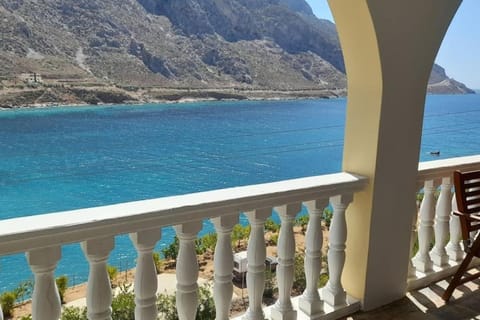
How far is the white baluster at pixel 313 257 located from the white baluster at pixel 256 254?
261mm

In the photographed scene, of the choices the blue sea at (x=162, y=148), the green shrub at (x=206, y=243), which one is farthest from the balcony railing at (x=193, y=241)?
the blue sea at (x=162, y=148)

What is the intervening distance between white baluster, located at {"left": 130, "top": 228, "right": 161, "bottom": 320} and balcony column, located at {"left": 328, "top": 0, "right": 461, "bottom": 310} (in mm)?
1053

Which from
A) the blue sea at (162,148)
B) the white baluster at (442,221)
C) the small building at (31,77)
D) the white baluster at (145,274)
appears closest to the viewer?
the white baluster at (145,274)

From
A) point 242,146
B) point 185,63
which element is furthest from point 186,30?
point 242,146

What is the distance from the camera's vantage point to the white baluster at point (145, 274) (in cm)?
139

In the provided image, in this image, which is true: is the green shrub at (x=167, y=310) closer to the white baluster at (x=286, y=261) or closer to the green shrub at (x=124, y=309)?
the green shrub at (x=124, y=309)

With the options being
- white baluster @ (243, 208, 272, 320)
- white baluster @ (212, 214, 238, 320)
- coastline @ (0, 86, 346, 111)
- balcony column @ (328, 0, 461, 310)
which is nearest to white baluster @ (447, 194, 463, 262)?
balcony column @ (328, 0, 461, 310)

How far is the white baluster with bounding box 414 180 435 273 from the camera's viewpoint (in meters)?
2.35

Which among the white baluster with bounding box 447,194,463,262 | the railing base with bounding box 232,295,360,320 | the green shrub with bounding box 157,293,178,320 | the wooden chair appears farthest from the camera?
the green shrub with bounding box 157,293,178,320

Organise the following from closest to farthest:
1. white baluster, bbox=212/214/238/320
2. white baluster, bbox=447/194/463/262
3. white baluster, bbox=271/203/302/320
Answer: white baluster, bbox=212/214/238/320, white baluster, bbox=271/203/302/320, white baluster, bbox=447/194/463/262

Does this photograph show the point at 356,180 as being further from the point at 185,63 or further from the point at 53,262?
the point at 185,63

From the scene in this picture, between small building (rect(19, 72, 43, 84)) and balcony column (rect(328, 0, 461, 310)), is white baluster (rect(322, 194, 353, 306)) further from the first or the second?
small building (rect(19, 72, 43, 84))

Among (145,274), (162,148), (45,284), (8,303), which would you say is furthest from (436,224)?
(162,148)

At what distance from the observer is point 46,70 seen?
88.7 ft
